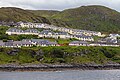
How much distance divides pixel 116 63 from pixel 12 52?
99.9 feet

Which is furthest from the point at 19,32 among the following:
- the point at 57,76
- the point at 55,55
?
the point at 57,76

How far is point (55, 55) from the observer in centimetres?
9825

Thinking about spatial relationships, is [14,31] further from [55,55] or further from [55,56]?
[55,56]

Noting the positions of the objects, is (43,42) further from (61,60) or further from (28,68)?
(28,68)

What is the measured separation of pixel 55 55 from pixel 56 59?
3291 millimetres

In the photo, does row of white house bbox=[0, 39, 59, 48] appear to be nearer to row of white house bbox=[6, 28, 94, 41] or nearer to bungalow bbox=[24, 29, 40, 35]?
row of white house bbox=[6, 28, 94, 41]

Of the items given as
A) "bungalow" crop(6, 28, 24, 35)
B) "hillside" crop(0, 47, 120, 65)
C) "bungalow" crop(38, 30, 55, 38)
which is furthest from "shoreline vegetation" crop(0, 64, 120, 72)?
"bungalow" crop(38, 30, 55, 38)

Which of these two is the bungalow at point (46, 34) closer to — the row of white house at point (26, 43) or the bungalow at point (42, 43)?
the row of white house at point (26, 43)

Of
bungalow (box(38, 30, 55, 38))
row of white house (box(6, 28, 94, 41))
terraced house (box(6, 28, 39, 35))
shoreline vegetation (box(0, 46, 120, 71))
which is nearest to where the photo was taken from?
shoreline vegetation (box(0, 46, 120, 71))

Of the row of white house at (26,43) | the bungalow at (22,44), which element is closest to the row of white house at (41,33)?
the row of white house at (26,43)

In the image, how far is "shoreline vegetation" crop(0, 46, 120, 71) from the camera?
88438 mm

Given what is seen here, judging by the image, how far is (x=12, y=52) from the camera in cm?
9725

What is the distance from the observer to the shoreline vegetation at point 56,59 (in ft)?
290

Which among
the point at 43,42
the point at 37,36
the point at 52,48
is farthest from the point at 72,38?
the point at 52,48
